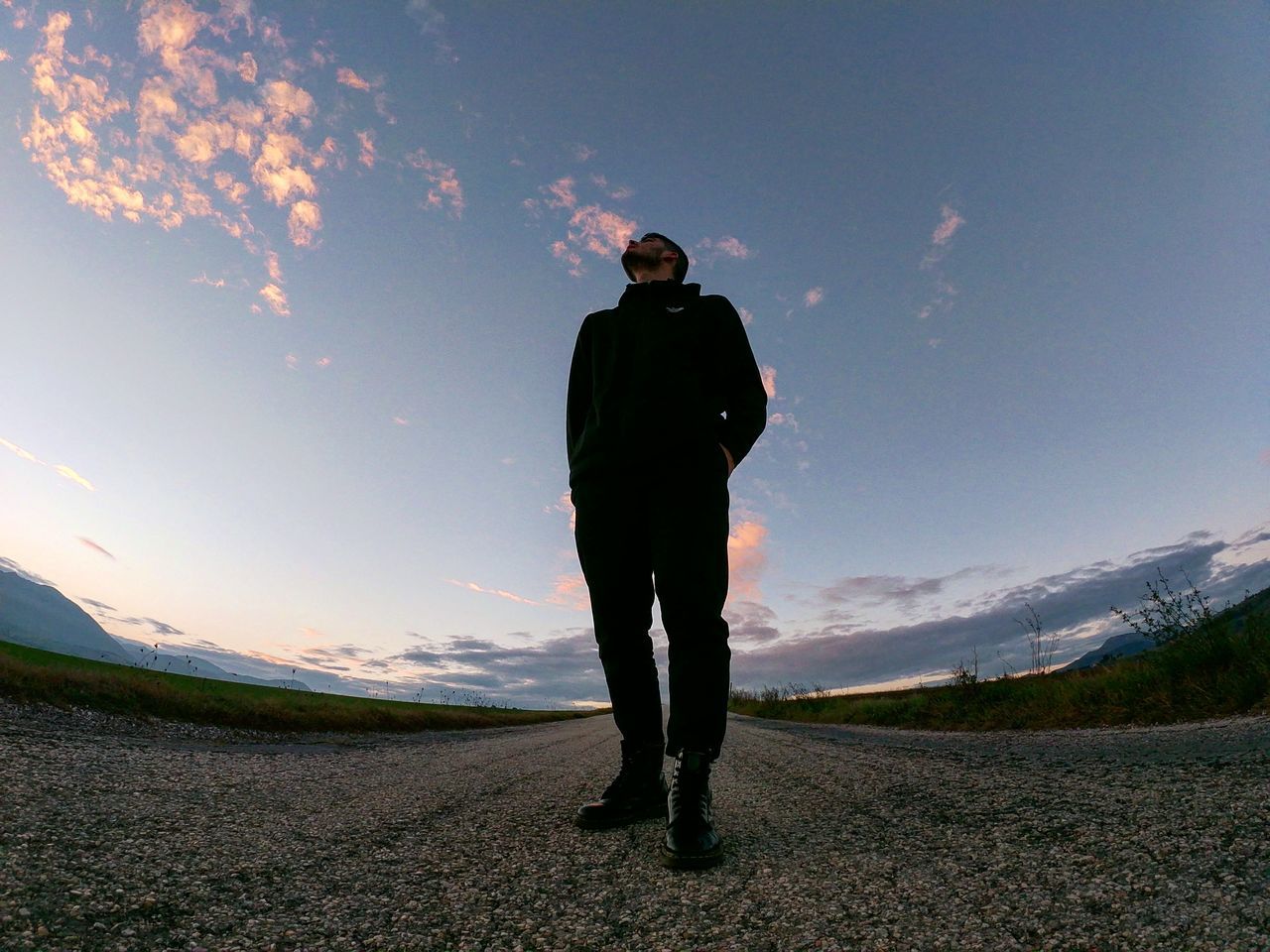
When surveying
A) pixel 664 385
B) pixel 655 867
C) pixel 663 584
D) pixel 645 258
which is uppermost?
pixel 645 258

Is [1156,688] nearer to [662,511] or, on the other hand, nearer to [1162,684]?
[1162,684]

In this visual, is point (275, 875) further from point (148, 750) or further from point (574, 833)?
point (148, 750)

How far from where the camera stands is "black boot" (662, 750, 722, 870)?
5.28 ft

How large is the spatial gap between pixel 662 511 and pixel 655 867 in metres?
1.16

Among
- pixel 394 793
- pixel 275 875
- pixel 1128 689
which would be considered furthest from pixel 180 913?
pixel 1128 689

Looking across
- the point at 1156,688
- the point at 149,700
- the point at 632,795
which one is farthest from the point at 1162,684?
the point at 149,700

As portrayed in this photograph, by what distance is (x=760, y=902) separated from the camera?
52.1 inches

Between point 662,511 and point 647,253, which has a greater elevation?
point 647,253

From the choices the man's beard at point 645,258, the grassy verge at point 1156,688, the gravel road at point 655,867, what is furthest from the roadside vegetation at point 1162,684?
the man's beard at point 645,258

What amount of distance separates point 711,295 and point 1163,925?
95.3 inches

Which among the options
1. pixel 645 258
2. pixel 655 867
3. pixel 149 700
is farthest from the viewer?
pixel 149 700

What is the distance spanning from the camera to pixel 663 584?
2152 millimetres

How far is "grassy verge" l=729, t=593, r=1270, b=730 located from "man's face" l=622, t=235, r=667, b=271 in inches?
209

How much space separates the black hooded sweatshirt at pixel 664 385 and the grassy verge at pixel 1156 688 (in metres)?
4.74
